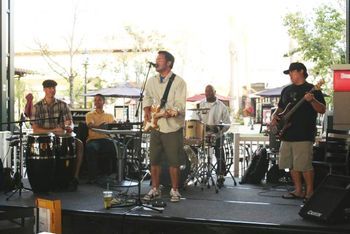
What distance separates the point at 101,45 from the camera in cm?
1786

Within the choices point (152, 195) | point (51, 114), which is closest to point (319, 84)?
point (152, 195)

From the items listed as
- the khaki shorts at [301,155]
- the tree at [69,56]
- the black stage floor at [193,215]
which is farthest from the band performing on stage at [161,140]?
the tree at [69,56]

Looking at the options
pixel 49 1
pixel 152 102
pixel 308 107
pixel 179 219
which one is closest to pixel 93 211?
pixel 179 219

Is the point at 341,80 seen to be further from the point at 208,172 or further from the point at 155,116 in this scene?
the point at 155,116

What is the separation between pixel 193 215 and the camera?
14.5 feet

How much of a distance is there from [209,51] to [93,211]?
43.1 ft

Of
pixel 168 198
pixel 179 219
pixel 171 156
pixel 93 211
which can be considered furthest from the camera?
pixel 168 198

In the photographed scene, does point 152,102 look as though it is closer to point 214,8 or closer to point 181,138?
point 181,138

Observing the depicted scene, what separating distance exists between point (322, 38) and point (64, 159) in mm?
7684

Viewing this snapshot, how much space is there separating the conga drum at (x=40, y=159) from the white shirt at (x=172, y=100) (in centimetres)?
136

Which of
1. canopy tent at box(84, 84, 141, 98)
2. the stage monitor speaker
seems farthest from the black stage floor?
canopy tent at box(84, 84, 141, 98)

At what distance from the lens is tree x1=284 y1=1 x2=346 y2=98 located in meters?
11.1

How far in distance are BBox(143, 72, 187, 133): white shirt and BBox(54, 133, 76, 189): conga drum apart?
130 centimetres

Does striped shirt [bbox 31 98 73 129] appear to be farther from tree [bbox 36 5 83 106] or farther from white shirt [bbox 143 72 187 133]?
tree [bbox 36 5 83 106]
